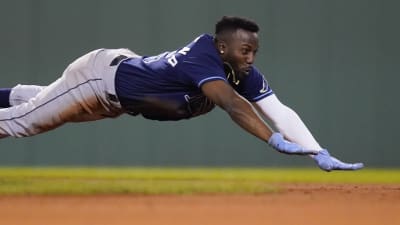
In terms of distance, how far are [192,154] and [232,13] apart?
138cm

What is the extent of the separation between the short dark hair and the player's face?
0.9 inches

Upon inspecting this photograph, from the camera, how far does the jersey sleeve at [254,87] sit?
145 inches

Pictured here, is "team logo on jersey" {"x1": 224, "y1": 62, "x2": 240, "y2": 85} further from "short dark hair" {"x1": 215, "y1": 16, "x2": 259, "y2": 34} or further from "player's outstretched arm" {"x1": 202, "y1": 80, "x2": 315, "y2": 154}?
"player's outstretched arm" {"x1": 202, "y1": 80, "x2": 315, "y2": 154}

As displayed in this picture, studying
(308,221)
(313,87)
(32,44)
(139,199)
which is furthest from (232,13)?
(308,221)

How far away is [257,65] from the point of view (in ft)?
21.9

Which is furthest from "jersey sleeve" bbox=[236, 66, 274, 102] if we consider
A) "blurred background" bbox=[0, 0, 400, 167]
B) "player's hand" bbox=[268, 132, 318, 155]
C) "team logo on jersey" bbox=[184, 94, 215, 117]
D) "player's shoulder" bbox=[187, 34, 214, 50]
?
"blurred background" bbox=[0, 0, 400, 167]

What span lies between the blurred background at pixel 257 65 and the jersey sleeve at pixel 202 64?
10.8 feet

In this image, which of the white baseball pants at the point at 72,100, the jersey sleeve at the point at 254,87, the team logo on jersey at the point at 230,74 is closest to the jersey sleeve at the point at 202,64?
the team logo on jersey at the point at 230,74

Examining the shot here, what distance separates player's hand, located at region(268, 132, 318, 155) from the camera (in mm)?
2930

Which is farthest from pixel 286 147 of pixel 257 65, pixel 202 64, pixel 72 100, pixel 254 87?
Result: pixel 257 65

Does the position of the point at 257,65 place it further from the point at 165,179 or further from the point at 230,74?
the point at 230,74

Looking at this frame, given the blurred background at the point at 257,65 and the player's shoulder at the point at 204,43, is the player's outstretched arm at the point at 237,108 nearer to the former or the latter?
the player's shoulder at the point at 204,43

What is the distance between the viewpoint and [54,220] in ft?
8.73

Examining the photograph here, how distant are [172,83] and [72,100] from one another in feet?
1.91
